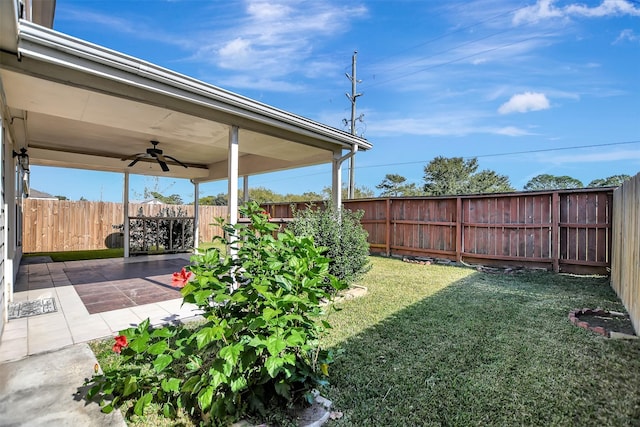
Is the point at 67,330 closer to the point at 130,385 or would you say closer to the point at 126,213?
the point at 130,385

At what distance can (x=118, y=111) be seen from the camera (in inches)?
147

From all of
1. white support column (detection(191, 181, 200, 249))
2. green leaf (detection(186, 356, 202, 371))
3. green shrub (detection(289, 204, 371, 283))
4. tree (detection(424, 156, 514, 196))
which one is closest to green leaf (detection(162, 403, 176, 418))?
green leaf (detection(186, 356, 202, 371))

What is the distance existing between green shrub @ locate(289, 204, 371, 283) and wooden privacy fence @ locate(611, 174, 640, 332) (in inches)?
126

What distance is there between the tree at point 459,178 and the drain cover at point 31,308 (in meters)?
20.6

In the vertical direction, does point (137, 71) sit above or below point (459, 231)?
above

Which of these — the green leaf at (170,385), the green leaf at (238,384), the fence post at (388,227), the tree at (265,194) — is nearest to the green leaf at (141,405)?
the green leaf at (170,385)

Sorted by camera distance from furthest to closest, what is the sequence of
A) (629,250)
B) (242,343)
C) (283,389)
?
(629,250)
(283,389)
(242,343)

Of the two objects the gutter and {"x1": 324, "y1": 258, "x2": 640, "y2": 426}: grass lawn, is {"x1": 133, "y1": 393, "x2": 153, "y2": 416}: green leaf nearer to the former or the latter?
{"x1": 324, "y1": 258, "x2": 640, "y2": 426}: grass lawn

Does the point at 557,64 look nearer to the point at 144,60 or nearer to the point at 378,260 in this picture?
the point at 378,260

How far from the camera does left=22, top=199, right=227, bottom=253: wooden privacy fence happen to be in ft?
32.1

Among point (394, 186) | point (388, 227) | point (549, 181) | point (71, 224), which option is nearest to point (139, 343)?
point (388, 227)

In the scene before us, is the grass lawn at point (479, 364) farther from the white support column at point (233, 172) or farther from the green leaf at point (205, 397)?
the white support column at point (233, 172)

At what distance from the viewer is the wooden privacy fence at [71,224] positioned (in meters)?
9.80

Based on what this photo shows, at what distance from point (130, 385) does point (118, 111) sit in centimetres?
321
